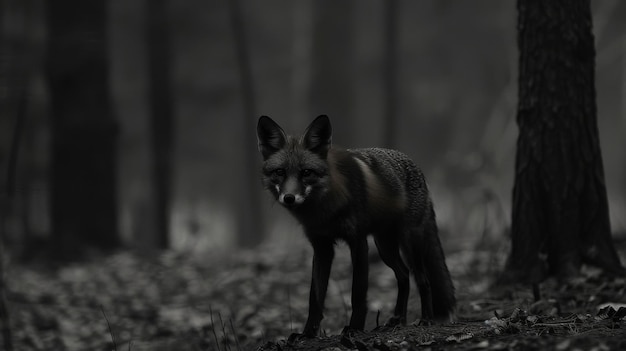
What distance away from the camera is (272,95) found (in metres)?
41.5

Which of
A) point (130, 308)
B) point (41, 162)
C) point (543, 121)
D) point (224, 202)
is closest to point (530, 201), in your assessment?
point (543, 121)

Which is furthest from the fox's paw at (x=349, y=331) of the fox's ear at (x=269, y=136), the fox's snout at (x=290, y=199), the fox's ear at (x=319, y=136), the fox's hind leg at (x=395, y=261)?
the fox's ear at (x=269, y=136)

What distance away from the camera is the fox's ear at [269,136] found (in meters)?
5.24

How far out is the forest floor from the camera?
188 inches

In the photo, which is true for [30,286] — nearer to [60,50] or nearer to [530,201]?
[60,50]

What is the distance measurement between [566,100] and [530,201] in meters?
0.99

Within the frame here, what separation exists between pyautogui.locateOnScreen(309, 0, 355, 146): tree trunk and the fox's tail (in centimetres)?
1687

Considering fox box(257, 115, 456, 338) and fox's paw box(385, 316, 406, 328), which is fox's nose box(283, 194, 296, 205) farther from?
fox's paw box(385, 316, 406, 328)

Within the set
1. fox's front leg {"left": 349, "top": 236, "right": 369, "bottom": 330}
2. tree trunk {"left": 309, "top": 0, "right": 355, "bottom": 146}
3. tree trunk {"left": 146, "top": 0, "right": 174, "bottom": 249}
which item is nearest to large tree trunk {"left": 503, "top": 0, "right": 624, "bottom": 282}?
fox's front leg {"left": 349, "top": 236, "right": 369, "bottom": 330}

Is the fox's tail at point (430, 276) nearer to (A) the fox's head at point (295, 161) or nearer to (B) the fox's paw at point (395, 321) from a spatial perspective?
(B) the fox's paw at point (395, 321)

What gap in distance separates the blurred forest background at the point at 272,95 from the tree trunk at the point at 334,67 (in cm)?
5

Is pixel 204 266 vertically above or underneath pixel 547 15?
underneath

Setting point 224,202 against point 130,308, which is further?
point 224,202

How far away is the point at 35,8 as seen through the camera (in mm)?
22250
